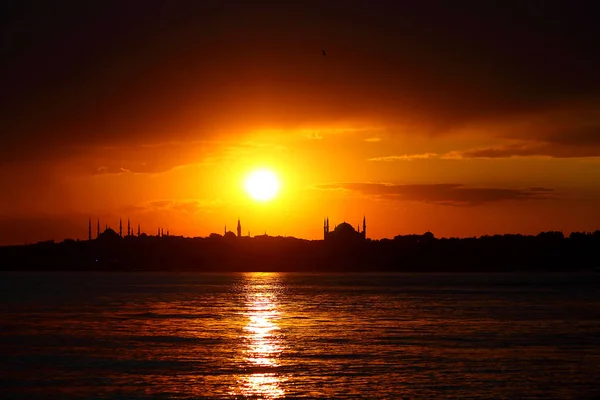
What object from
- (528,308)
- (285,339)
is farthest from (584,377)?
(528,308)

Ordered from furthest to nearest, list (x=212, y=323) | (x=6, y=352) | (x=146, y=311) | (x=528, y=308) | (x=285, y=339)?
(x=528, y=308) < (x=146, y=311) < (x=212, y=323) < (x=285, y=339) < (x=6, y=352)

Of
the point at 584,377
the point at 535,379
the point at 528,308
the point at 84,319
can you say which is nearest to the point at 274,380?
the point at 535,379

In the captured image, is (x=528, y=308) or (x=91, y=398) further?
(x=528, y=308)

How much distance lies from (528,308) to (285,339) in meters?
53.2

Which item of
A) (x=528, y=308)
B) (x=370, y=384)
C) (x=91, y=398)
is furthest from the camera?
(x=528, y=308)

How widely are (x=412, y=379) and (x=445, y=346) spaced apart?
51.2 ft

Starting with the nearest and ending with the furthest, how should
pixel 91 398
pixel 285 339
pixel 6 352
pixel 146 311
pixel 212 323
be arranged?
pixel 91 398 → pixel 6 352 → pixel 285 339 → pixel 212 323 → pixel 146 311

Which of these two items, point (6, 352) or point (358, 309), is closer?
point (6, 352)

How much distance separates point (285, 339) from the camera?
6353 cm

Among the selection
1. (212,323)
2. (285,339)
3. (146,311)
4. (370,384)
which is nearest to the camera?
→ (370,384)

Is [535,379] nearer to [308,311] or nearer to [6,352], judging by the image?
[6,352]

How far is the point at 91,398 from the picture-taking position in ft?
127

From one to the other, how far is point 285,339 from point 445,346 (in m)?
12.9

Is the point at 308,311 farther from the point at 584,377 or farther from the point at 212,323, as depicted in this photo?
the point at 584,377
